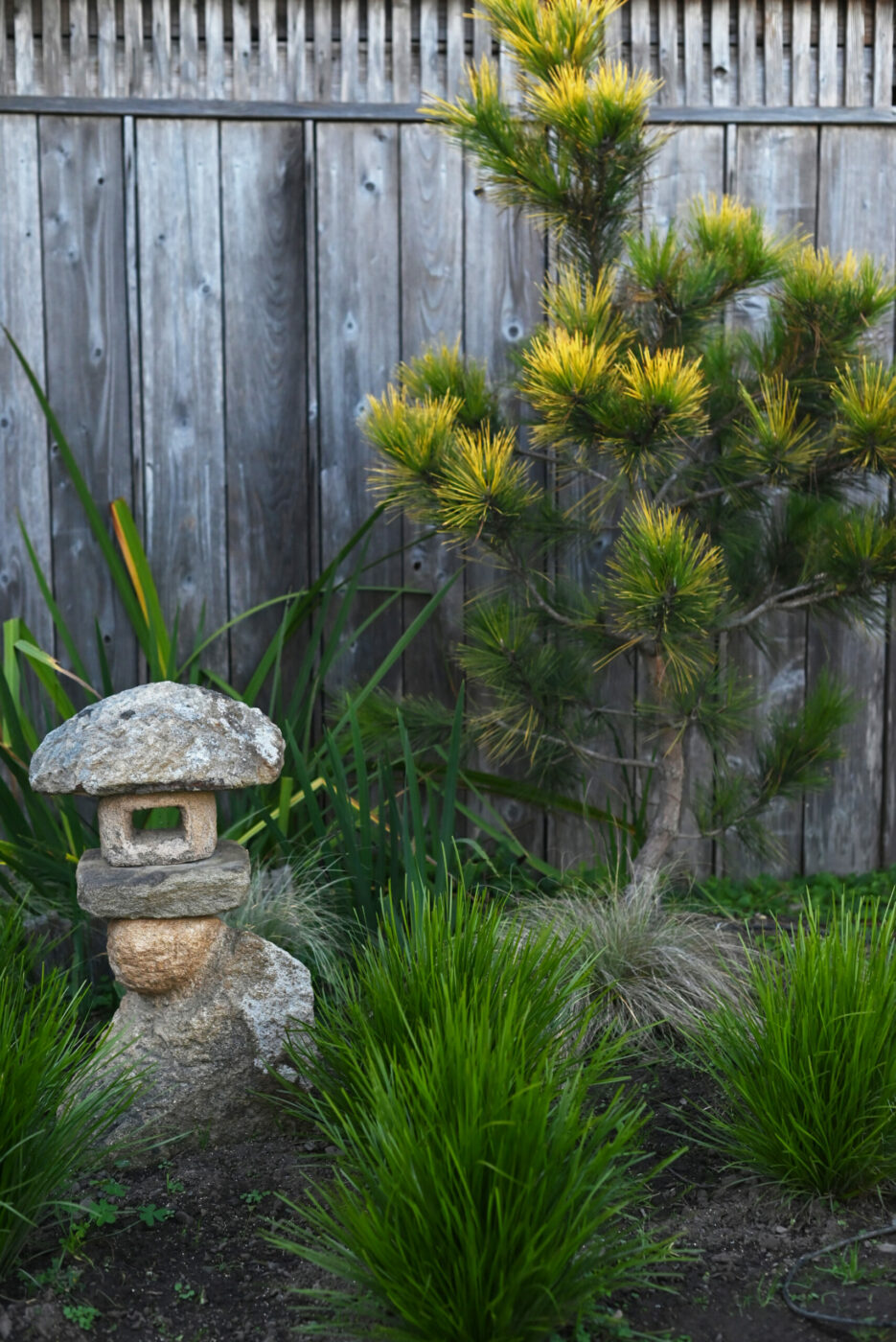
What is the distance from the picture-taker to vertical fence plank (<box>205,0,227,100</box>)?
2.97m

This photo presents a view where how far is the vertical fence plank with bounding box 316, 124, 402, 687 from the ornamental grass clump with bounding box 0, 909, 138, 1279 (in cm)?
159

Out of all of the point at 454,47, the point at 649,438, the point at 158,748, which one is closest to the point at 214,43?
the point at 454,47

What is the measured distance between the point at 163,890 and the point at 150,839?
0.41 ft

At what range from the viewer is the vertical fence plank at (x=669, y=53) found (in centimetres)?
306

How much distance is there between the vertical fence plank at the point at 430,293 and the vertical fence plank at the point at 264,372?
0.90 feet

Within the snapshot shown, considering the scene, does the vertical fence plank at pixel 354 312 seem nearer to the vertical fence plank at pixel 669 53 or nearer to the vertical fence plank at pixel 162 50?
the vertical fence plank at pixel 162 50

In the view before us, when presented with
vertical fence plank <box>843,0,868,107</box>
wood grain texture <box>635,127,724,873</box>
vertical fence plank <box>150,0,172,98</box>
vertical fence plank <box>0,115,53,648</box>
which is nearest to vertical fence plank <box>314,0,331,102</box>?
vertical fence plank <box>150,0,172,98</box>

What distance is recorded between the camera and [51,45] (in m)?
2.96

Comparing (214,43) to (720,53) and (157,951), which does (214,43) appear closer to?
(720,53)

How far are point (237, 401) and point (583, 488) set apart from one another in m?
0.93

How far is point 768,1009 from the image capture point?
168 cm

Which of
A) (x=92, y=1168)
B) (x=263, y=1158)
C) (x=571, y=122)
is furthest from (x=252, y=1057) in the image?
(x=571, y=122)

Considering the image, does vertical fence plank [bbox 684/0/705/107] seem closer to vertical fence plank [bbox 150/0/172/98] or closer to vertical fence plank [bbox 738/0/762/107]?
vertical fence plank [bbox 738/0/762/107]

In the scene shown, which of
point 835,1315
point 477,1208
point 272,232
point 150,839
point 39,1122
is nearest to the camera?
point 477,1208
